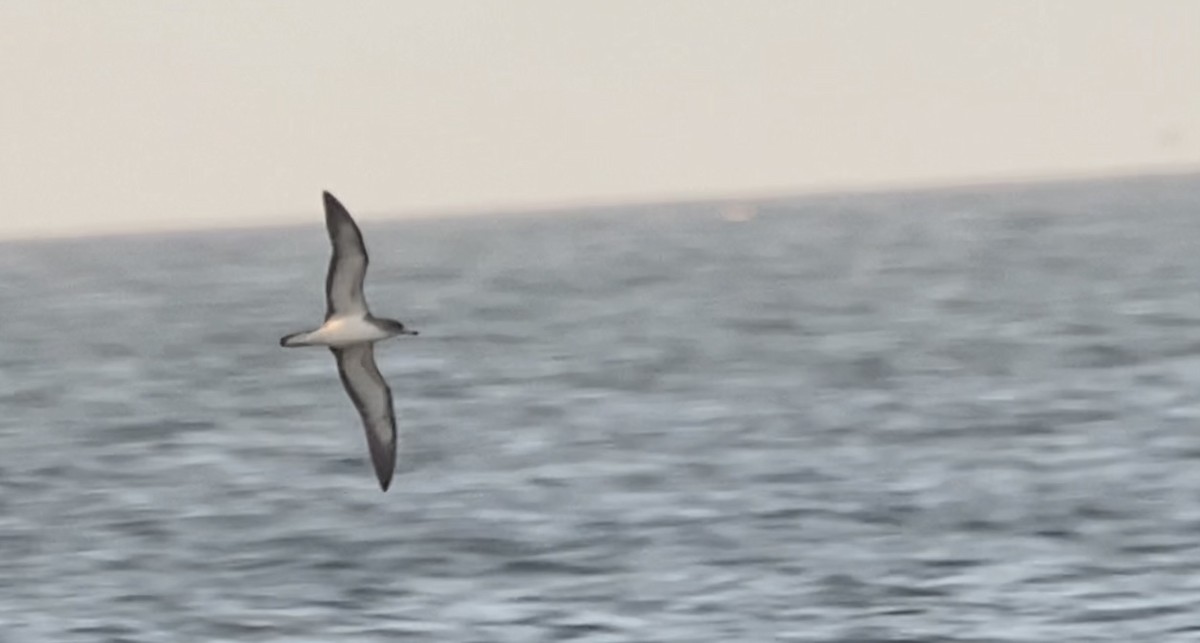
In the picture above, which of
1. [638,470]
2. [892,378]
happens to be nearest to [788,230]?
[892,378]

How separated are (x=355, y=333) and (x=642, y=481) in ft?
44.6

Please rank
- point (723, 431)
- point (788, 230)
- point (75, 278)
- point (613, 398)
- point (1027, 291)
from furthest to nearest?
point (788, 230), point (75, 278), point (1027, 291), point (613, 398), point (723, 431)

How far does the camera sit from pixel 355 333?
23.9 meters

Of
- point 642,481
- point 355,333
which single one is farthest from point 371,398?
point 642,481

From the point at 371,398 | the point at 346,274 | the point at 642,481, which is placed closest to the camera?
the point at 346,274

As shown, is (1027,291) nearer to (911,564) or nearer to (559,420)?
(559,420)

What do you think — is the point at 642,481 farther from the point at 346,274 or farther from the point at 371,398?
the point at 346,274

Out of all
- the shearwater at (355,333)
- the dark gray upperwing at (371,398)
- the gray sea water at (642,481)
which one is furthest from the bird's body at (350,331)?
the gray sea water at (642,481)

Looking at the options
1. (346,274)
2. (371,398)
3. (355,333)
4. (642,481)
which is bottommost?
(642,481)

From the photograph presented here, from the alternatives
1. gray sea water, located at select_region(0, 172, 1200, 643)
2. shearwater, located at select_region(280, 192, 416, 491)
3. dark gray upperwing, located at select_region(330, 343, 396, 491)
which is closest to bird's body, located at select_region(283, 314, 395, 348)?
shearwater, located at select_region(280, 192, 416, 491)

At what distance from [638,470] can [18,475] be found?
10.4 metres

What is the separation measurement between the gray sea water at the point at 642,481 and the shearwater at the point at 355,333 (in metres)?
2.90

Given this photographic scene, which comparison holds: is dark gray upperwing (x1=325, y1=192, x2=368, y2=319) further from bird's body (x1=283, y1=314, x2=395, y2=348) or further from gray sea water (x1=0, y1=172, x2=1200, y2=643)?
gray sea water (x1=0, y1=172, x2=1200, y2=643)

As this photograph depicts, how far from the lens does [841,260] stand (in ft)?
385
